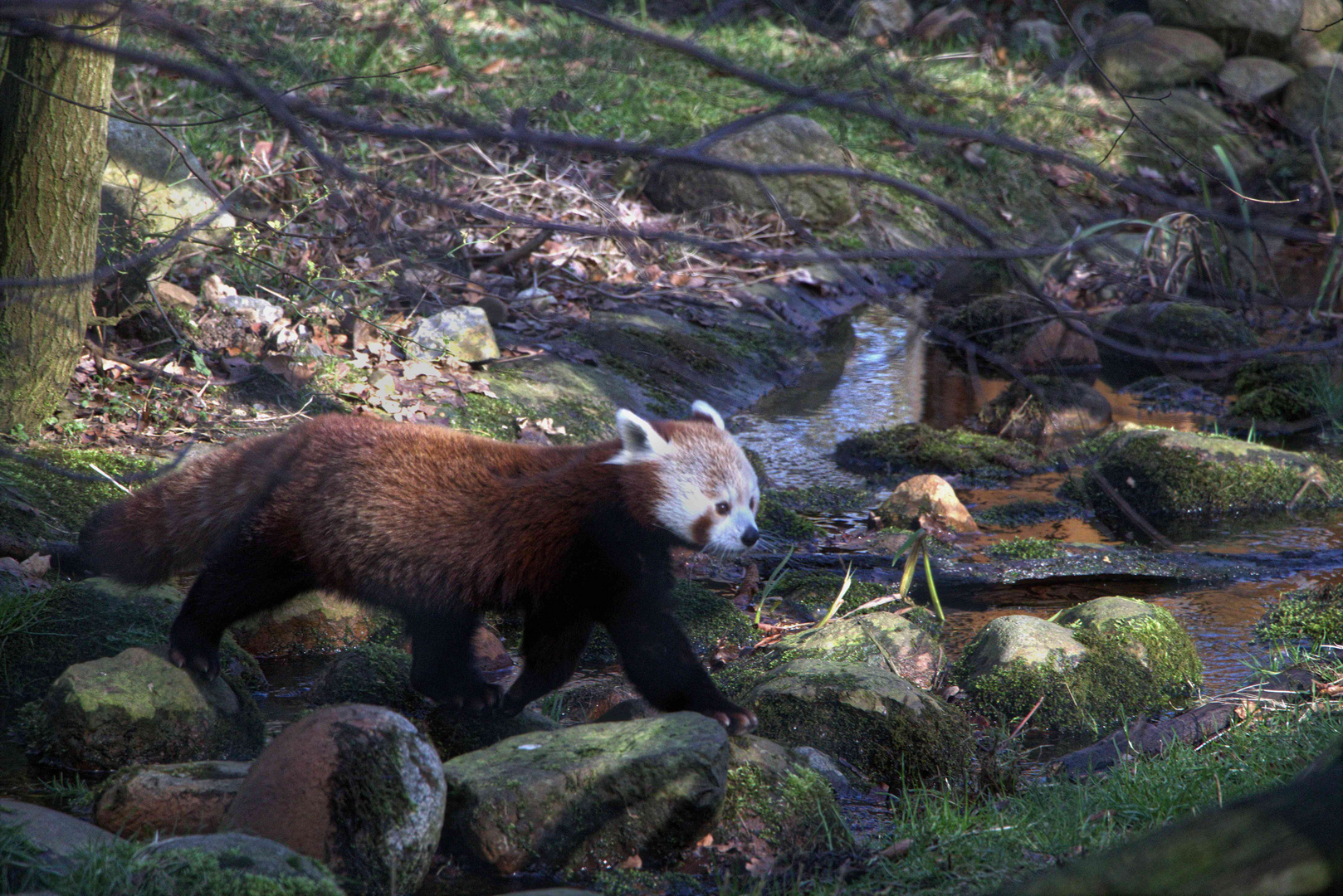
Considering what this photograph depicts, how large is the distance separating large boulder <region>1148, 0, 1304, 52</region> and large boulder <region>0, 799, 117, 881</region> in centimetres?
1707

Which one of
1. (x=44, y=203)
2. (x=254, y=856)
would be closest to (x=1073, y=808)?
(x=254, y=856)

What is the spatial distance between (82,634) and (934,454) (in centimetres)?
505

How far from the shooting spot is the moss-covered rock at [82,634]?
12.6 ft

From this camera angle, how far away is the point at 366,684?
13.2 ft

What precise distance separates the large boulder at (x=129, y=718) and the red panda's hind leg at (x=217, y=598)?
6cm

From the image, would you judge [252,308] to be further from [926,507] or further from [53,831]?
[53,831]

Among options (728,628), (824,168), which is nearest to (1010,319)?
(728,628)

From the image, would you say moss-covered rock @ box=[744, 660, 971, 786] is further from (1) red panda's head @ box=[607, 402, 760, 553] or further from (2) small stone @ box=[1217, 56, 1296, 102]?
(2) small stone @ box=[1217, 56, 1296, 102]

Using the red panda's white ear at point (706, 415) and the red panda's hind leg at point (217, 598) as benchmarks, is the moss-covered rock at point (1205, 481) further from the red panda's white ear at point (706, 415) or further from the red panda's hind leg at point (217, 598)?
the red panda's hind leg at point (217, 598)

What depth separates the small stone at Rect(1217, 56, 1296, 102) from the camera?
16000 millimetres

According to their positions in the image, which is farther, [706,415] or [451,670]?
[706,415]

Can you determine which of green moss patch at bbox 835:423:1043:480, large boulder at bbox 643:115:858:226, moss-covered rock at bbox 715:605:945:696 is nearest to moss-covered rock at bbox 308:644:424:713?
moss-covered rock at bbox 715:605:945:696

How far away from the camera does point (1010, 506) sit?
654cm

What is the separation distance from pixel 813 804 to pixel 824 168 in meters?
2.15
